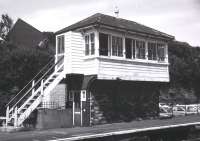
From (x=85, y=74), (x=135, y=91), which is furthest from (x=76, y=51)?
(x=135, y=91)

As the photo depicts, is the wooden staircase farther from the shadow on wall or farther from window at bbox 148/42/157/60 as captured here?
window at bbox 148/42/157/60

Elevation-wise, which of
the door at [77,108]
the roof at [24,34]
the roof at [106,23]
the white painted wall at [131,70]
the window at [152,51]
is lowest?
the door at [77,108]

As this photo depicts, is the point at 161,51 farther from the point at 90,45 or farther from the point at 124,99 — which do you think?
the point at 90,45

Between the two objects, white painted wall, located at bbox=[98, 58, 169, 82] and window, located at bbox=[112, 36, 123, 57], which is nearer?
white painted wall, located at bbox=[98, 58, 169, 82]

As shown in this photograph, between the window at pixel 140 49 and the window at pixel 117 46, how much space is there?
5.24ft

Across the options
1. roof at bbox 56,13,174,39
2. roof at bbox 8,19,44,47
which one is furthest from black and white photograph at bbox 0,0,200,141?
roof at bbox 8,19,44,47

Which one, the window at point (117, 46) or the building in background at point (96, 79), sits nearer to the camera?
the building in background at point (96, 79)

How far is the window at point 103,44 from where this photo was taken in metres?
21.3

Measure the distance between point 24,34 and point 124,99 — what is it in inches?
940

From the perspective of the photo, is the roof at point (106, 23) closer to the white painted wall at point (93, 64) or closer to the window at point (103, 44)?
the white painted wall at point (93, 64)

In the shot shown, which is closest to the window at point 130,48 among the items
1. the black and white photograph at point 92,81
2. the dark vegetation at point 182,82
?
the black and white photograph at point 92,81

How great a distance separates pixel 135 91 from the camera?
23438 mm

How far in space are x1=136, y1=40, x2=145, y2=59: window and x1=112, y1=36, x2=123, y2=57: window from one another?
160 cm

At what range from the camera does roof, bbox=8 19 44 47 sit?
138 feet
